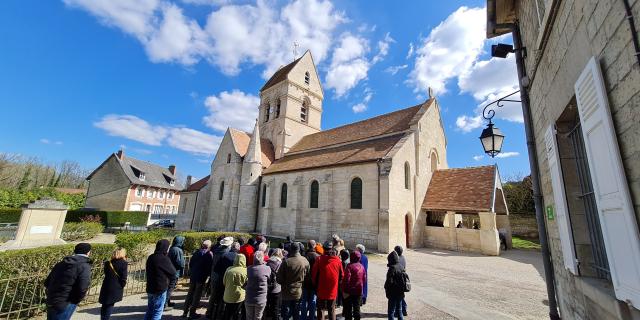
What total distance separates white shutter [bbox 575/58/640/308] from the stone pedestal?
1596 cm

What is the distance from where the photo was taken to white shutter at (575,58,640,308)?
2014 millimetres

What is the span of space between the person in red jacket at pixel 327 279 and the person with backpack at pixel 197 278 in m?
2.56

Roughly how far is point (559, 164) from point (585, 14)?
189 cm

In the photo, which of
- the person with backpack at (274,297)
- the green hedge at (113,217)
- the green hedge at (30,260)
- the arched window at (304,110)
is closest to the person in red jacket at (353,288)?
the person with backpack at (274,297)

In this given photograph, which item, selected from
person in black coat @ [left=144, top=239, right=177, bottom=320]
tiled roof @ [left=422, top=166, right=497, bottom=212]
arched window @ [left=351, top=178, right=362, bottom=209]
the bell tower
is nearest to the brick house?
the bell tower

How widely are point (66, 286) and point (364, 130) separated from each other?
65.1ft

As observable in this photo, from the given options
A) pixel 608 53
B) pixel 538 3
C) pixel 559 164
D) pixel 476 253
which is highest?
pixel 538 3

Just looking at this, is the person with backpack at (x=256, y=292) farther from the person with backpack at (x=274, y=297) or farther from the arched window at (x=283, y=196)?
the arched window at (x=283, y=196)

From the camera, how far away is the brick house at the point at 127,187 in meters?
33.2

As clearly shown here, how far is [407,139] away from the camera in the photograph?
56.3ft

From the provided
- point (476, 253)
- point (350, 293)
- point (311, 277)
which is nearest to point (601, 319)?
point (350, 293)

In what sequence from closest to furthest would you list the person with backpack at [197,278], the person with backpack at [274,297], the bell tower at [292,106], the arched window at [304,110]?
the person with backpack at [274,297]
the person with backpack at [197,278]
the bell tower at [292,106]
the arched window at [304,110]

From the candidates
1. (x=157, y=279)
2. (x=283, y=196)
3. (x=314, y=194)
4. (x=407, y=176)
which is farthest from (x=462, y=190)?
(x=157, y=279)

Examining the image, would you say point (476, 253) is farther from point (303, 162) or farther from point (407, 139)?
point (303, 162)
